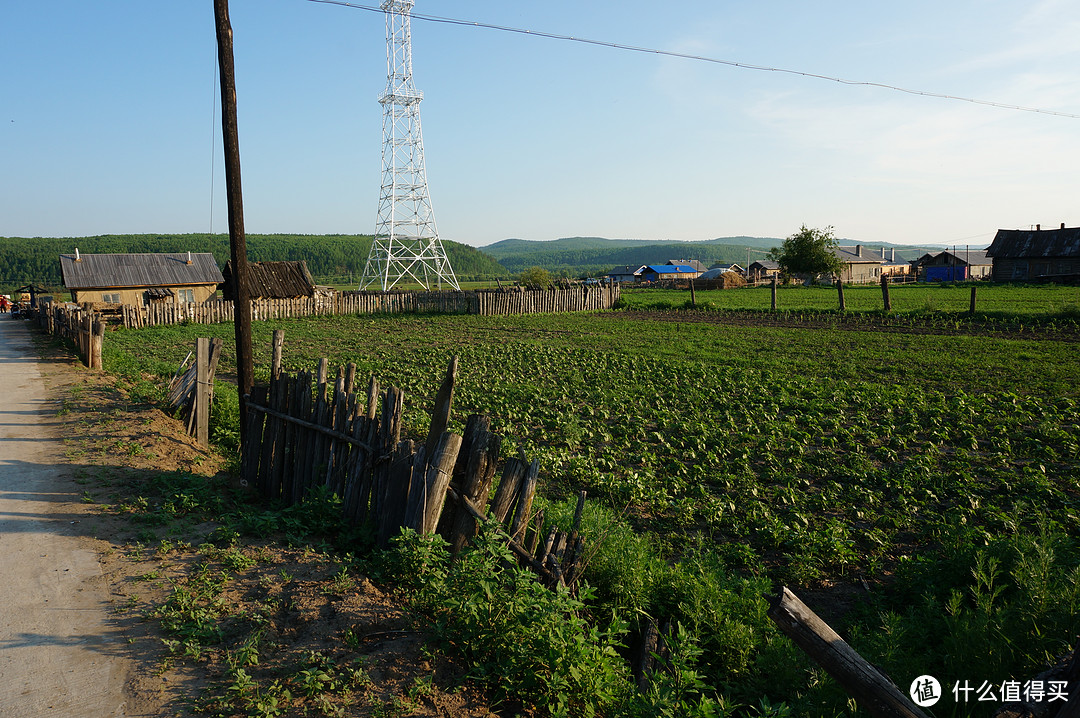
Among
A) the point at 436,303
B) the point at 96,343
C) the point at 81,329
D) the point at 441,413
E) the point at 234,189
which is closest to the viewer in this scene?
the point at 441,413

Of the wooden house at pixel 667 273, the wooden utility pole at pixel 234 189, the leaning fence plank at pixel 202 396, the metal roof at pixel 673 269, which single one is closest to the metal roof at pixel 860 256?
the wooden house at pixel 667 273

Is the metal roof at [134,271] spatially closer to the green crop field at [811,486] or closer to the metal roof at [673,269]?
the green crop field at [811,486]

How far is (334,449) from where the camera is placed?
635 cm

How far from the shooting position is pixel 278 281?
41219mm

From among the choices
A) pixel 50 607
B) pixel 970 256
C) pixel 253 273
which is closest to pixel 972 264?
pixel 970 256

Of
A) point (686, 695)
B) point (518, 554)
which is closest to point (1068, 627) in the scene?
point (686, 695)

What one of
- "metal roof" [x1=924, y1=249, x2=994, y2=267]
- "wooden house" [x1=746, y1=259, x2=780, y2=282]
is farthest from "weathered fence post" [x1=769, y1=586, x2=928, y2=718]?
"metal roof" [x1=924, y1=249, x2=994, y2=267]

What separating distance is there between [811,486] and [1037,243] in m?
63.5

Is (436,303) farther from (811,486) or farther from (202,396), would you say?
(811,486)

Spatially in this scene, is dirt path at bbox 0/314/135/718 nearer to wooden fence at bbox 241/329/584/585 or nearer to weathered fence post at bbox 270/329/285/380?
wooden fence at bbox 241/329/584/585

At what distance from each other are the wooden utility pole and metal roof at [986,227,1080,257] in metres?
64.9

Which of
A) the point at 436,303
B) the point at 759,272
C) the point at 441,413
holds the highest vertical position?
the point at 759,272

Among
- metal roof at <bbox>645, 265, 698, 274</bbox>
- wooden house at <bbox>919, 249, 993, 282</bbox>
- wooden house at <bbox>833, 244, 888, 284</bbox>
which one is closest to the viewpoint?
wooden house at <bbox>919, 249, 993, 282</bbox>

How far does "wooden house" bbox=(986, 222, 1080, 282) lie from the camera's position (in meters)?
52.7
